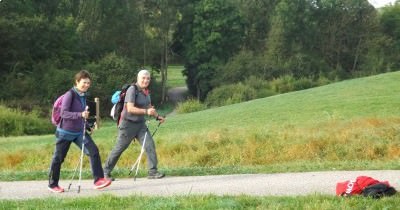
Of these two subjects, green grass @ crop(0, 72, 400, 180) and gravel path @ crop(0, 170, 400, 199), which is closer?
gravel path @ crop(0, 170, 400, 199)

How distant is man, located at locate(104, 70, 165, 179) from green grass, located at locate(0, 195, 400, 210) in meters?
2.33

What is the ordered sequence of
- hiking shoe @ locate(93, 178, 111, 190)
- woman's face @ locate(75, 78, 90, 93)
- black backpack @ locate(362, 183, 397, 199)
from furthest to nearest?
hiking shoe @ locate(93, 178, 111, 190), woman's face @ locate(75, 78, 90, 93), black backpack @ locate(362, 183, 397, 199)

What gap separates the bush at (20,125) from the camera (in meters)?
36.8

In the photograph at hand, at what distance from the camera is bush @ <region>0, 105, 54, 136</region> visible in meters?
36.8

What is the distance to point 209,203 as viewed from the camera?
8.09 m

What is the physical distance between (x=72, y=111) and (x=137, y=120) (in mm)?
1409

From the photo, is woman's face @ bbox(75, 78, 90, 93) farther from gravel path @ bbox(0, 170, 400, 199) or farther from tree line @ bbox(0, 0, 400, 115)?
tree line @ bbox(0, 0, 400, 115)

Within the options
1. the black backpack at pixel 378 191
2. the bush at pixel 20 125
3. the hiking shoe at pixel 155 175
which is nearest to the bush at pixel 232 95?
the bush at pixel 20 125

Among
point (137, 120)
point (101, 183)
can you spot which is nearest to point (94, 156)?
point (101, 183)

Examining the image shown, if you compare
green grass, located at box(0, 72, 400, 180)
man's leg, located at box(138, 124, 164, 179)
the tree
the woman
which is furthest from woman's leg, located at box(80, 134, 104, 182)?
the tree

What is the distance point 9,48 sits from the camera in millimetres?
57469

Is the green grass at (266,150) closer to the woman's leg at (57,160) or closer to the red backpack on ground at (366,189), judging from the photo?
the woman's leg at (57,160)

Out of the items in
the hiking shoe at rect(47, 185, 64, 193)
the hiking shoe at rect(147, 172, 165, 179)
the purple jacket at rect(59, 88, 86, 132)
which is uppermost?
the purple jacket at rect(59, 88, 86, 132)

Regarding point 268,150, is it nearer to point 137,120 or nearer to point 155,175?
point 155,175
